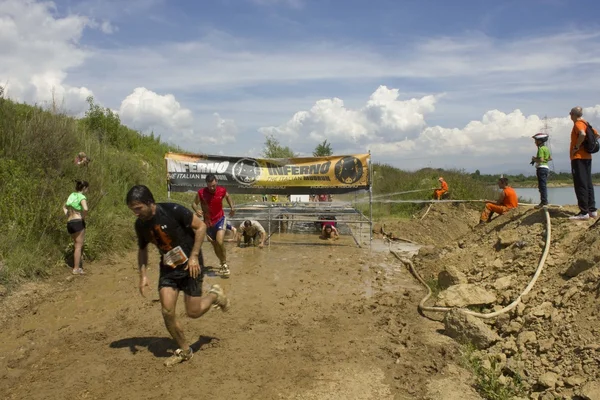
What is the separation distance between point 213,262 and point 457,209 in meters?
13.4

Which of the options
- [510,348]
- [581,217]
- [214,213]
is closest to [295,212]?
[214,213]

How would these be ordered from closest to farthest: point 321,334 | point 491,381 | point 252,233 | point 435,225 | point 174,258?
point 491,381 < point 174,258 < point 321,334 < point 252,233 < point 435,225

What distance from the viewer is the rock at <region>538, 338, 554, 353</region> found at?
15.8 feet

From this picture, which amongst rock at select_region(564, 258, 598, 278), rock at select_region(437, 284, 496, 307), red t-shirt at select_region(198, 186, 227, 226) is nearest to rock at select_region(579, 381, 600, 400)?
rock at select_region(564, 258, 598, 278)

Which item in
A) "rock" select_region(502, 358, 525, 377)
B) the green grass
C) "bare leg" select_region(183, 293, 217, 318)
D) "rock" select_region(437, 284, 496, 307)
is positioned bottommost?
the green grass

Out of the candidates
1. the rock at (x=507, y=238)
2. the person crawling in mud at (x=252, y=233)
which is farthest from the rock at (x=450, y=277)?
the person crawling in mud at (x=252, y=233)

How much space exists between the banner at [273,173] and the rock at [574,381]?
795 cm

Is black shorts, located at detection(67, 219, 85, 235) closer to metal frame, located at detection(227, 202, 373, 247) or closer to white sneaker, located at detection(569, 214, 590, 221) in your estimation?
metal frame, located at detection(227, 202, 373, 247)

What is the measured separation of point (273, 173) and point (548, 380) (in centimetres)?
883

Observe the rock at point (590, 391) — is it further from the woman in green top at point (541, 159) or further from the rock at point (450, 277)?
the woman in green top at point (541, 159)

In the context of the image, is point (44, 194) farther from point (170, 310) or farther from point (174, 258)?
point (170, 310)

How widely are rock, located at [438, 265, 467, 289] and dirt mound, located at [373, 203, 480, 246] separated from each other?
6830 mm

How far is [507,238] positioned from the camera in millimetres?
8133

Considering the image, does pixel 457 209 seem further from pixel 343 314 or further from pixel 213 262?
pixel 343 314
